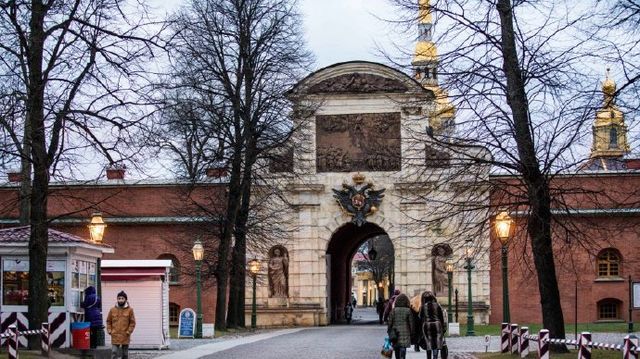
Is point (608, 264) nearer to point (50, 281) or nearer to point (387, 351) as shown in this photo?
point (387, 351)

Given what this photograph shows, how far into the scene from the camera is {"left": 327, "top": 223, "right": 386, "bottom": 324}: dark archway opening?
54656 mm

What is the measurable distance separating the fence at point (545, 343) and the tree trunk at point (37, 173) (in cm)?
1022

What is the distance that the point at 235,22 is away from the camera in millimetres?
44406

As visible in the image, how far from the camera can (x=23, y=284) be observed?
25234mm

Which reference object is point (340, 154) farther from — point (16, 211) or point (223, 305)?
point (16, 211)

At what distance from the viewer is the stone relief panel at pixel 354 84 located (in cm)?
5078

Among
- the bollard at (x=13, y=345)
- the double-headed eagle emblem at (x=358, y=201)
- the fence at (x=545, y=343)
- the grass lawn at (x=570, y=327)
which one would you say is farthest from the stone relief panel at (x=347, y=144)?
the bollard at (x=13, y=345)

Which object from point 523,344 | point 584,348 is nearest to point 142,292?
point 523,344

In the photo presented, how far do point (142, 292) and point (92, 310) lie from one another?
508 cm

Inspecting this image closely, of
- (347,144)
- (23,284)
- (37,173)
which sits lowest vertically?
(23,284)

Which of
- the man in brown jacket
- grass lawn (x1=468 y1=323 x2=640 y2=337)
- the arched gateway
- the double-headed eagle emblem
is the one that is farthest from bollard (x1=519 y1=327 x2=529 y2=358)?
the double-headed eagle emblem

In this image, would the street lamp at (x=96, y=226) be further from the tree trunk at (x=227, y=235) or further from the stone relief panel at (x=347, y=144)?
the stone relief panel at (x=347, y=144)

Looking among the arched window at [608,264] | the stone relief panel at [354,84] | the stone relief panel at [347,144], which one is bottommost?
the arched window at [608,264]

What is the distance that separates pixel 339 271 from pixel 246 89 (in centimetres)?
1932
